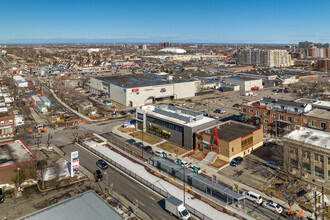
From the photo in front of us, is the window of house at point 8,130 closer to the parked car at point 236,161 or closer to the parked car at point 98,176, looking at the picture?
the parked car at point 98,176

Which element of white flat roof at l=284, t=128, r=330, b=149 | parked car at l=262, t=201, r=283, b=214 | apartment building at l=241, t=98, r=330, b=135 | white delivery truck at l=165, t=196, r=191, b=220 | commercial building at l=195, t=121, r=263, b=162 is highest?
apartment building at l=241, t=98, r=330, b=135

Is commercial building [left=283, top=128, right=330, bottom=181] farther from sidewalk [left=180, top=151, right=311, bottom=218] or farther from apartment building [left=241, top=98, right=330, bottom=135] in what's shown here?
apartment building [left=241, top=98, right=330, bottom=135]

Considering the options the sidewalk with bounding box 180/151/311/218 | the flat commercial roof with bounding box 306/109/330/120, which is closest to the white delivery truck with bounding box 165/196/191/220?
the sidewalk with bounding box 180/151/311/218

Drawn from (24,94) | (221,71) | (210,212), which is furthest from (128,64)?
(210,212)

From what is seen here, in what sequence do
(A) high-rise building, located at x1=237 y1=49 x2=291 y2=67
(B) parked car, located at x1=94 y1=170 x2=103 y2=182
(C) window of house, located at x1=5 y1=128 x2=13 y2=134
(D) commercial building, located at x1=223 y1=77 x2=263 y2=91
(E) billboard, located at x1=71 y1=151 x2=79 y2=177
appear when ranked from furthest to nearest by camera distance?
(A) high-rise building, located at x1=237 y1=49 x2=291 y2=67
(D) commercial building, located at x1=223 y1=77 x2=263 y2=91
(C) window of house, located at x1=5 y1=128 x2=13 y2=134
(E) billboard, located at x1=71 y1=151 x2=79 y2=177
(B) parked car, located at x1=94 y1=170 x2=103 y2=182

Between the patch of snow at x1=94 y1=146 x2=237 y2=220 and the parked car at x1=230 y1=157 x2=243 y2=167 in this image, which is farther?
the parked car at x1=230 y1=157 x2=243 y2=167

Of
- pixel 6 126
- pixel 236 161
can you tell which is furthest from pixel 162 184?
pixel 6 126

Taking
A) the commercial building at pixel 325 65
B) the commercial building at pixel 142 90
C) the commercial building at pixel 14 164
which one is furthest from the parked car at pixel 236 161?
the commercial building at pixel 325 65

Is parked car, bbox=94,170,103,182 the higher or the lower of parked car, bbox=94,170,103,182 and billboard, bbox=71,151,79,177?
the lower
